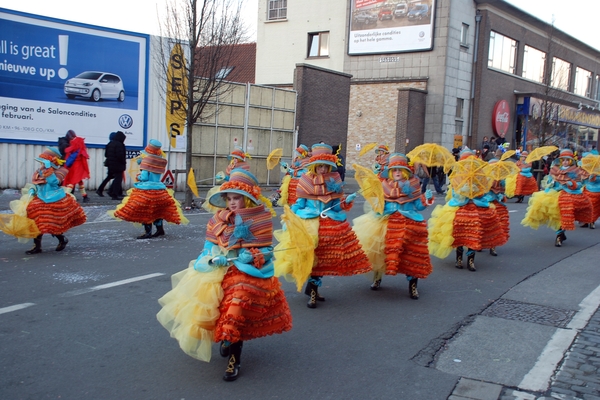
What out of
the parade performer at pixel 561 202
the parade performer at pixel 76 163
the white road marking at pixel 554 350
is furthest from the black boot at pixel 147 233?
the parade performer at pixel 561 202

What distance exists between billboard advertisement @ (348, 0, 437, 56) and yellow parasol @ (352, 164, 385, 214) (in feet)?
77.0

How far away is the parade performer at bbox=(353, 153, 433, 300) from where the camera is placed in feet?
23.0

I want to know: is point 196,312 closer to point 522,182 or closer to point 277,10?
point 522,182

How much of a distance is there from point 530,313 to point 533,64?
3349cm

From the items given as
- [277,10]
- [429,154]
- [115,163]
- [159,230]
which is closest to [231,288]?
[429,154]

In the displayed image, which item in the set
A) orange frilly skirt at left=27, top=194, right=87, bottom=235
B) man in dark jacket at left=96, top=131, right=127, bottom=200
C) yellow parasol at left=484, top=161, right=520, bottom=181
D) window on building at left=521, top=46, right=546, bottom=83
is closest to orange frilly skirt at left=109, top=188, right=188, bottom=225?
orange frilly skirt at left=27, top=194, right=87, bottom=235

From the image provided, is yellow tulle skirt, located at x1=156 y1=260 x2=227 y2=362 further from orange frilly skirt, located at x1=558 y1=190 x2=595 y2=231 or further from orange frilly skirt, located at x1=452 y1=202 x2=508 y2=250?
orange frilly skirt, located at x1=558 y1=190 x2=595 y2=231

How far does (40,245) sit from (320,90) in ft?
55.0

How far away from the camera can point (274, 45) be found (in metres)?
33.0

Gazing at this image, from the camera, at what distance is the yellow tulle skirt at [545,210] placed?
37.7 ft

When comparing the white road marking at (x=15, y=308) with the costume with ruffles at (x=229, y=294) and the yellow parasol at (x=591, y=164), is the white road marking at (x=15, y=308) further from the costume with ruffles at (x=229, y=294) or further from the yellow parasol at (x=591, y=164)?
the yellow parasol at (x=591, y=164)

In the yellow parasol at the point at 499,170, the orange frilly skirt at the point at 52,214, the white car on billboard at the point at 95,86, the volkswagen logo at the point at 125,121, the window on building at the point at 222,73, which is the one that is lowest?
the orange frilly skirt at the point at 52,214

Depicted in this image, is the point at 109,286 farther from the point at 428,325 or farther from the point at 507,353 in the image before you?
the point at 507,353

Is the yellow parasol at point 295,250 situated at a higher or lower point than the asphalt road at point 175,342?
higher
